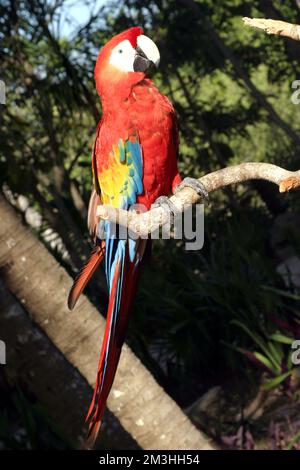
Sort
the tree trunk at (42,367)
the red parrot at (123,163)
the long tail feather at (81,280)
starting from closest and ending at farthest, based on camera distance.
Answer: the long tail feather at (81,280) → the red parrot at (123,163) → the tree trunk at (42,367)

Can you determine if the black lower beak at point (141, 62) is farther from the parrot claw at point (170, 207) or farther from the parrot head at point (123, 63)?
the parrot claw at point (170, 207)

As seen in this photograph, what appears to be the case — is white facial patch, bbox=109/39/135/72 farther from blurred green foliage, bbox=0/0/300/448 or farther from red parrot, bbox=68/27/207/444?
blurred green foliage, bbox=0/0/300/448

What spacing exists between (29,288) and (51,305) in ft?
0.22

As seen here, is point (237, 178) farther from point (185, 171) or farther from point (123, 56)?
point (185, 171)

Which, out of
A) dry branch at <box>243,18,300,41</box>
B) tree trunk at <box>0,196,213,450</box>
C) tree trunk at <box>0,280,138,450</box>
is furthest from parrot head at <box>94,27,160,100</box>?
tree trunk at <box>0,280,138,450</box>

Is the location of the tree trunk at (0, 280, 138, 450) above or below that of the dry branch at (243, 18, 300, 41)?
below

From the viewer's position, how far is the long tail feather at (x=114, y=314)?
36.4 inches

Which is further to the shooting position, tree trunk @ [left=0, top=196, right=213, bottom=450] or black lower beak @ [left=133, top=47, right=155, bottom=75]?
tree trunk @ [left=0, top=196, right=213, bottom=450]

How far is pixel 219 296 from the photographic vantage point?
3.33 metres

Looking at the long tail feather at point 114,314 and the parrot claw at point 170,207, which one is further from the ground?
the parrot claw at point 170,207

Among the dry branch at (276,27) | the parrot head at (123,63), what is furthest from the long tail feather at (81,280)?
the dry branch at (276,27)

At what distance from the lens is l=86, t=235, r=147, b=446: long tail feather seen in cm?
93

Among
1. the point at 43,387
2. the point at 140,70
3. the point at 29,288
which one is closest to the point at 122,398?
the point at 43,387

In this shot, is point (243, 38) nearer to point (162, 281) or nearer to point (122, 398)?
point (162, 281)
